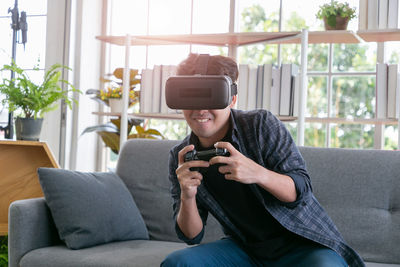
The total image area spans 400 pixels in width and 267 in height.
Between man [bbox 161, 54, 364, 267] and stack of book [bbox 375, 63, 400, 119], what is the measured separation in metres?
1.26

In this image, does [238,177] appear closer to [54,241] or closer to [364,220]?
[364,220]

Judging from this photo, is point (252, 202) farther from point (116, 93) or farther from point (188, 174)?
point (116, 93)

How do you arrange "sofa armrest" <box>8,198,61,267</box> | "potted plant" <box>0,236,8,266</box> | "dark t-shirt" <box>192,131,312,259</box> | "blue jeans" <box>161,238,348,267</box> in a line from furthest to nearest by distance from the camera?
1. "potted plant" <box>0,236,8,266</box>
2. "sofa armrest" <box>8,198,61,267</box>
3. "dark t-shirt" <box>192,131,312,259</box>
4. "blue jeans" <box>161,238,348,267</box>

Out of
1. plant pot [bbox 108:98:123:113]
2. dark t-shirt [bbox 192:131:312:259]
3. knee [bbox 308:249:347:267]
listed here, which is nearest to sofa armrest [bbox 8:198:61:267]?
dark t-shirt [bbox 192:131:312:259]

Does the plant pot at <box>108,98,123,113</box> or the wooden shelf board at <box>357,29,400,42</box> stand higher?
the wooden shelf board at <box>357,29,400,42</box>

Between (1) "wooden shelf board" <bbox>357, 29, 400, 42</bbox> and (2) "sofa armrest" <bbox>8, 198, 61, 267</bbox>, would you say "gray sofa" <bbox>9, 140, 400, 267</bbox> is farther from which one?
(1) "wooden shelf board" <bbox>357, 29, 400, 42</bbox>

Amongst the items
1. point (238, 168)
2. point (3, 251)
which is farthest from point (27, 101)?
point (238, 168)

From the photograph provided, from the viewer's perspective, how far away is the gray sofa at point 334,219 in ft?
6.32

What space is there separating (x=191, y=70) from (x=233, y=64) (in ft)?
0.39

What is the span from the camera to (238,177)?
133cm

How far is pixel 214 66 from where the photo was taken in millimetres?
1516

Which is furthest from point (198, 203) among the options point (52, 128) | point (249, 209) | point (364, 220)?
point (52, 128)

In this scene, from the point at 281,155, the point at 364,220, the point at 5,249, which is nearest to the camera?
the point at 281,155

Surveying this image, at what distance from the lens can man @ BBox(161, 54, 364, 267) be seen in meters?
1.46
